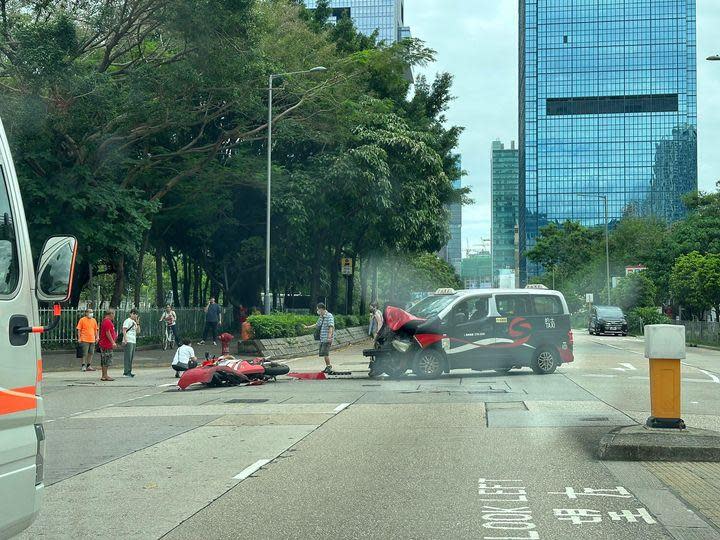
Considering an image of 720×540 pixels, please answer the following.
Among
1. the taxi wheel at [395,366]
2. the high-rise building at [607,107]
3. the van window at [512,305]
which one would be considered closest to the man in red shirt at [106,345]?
the taxi wheel at [395,366]

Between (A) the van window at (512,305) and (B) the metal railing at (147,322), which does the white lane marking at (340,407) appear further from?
(B) the metal railing at (147,322)

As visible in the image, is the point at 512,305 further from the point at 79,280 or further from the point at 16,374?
the point at 79,280

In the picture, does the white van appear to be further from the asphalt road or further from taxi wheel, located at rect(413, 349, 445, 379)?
taxi wheel, located at rect(413, 349, 445, 379)

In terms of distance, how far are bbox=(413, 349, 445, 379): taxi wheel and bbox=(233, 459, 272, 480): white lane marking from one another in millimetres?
10588

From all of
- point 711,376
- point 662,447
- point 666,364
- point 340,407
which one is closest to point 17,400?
point 662,447

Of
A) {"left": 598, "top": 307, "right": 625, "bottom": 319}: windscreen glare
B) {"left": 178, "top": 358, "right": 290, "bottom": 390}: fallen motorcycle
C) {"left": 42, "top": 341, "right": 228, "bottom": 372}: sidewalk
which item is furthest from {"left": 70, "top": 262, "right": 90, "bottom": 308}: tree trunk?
{"left": 598, "top": 307, "right": 625, "bottom": 319}: windscreen glare

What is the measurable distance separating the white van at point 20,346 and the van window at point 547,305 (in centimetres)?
1706

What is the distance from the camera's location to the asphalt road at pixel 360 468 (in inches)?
264

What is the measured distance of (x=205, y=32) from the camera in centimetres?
2661

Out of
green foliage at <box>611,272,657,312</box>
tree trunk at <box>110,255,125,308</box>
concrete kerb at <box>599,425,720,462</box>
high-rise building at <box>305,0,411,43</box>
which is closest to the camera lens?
concrete kerb at <box>599,425,720,462</box>

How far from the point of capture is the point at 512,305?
68.2 ft

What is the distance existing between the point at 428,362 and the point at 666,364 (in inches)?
401

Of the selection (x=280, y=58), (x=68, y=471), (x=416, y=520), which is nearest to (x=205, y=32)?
(x=280, y=58)

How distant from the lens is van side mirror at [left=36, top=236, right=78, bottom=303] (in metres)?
4.91
